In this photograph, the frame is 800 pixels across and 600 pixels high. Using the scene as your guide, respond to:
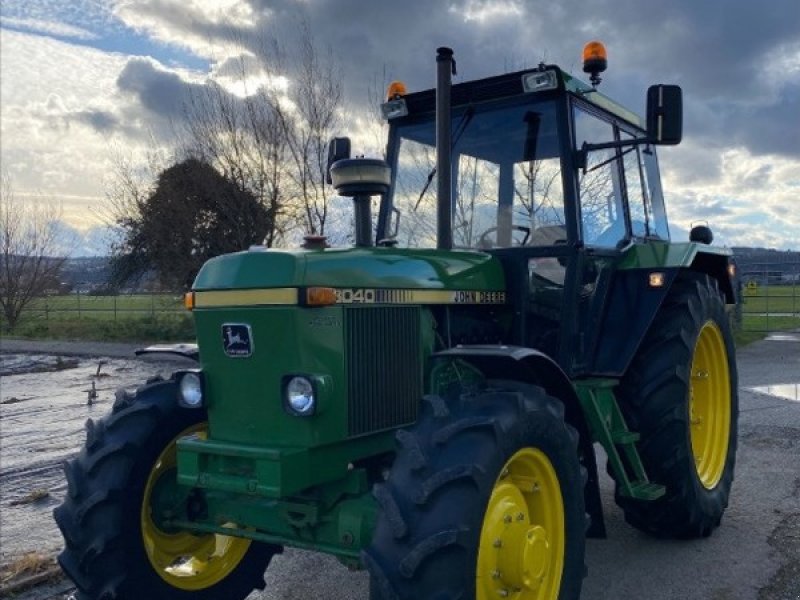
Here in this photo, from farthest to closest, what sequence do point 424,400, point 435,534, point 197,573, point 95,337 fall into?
point 95,337 < point 197,573 < point 424,400 < point 435,534

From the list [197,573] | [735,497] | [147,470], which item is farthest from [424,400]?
[735,497]

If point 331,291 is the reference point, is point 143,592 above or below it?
below

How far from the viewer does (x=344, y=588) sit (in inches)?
173

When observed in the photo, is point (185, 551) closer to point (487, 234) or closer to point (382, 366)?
point (382, 366)

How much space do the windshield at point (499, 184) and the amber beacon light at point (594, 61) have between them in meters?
0.67

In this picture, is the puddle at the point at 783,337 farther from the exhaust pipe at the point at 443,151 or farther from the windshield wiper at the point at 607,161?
the exhaust pipe at the point at 443,151

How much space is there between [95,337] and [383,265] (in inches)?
869

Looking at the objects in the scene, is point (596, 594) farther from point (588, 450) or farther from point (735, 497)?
point (735, 497)

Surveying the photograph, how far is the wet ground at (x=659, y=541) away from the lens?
4367 mm

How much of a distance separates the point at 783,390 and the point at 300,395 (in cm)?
946

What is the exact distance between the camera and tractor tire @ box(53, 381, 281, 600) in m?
3.66

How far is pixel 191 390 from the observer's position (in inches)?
147

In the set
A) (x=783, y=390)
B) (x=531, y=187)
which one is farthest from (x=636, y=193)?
(x=783, y=390)

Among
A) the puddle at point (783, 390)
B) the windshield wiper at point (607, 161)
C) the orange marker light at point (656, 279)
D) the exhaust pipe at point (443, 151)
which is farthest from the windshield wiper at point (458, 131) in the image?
the puddle at point (783, 390)
